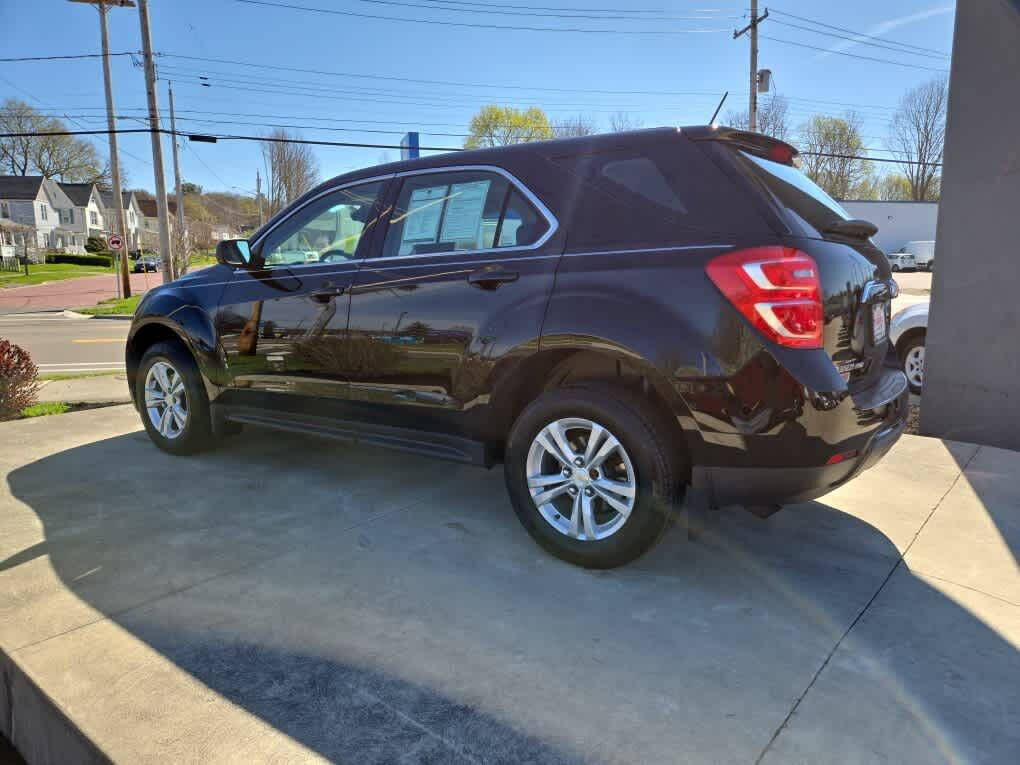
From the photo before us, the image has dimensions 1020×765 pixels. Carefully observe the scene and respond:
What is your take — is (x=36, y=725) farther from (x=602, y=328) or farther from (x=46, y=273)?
(x=46, y=273)

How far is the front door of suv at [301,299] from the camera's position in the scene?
12.4 feet

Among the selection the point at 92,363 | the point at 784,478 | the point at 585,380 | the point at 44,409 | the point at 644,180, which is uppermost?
the point at 644,180

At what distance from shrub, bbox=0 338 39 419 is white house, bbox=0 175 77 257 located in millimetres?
68730

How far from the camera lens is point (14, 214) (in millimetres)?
65875

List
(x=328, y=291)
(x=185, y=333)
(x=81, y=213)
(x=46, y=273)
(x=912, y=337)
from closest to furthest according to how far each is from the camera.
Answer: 1. (x=328, y=291)
2. (x=185, y=333)
3. (x=912, y=337)
4. (x=46, y=273)
5. (x=81, y=213)

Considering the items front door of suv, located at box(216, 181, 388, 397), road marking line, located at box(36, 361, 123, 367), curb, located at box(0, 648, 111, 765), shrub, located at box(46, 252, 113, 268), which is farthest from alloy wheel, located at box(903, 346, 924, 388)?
shrub, located at box(46, 252, 113, 268)

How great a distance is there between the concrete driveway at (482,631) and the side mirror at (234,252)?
141cm

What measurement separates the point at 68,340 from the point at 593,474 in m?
15.9

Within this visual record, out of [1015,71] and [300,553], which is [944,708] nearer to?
[300,553]

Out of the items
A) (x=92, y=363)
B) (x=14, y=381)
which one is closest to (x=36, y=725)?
(x=14, y=381)

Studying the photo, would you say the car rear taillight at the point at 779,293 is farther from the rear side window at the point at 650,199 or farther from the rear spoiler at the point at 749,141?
Answer: the rear spoiler at the point at 749,141

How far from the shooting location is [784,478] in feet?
8.54

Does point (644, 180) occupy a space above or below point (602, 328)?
above

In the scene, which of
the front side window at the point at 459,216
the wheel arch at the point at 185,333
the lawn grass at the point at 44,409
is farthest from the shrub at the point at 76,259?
the front side window at the point at 459,216
